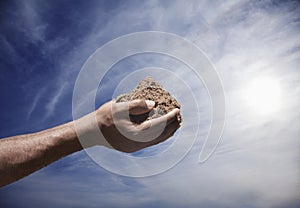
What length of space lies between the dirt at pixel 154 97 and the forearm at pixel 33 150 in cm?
103

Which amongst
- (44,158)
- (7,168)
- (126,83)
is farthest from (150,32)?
(7,168)

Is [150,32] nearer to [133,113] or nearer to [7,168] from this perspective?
[133,113]

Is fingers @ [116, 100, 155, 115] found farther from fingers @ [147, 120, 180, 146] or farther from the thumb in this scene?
fingers @ [147, 120, 180, 146]

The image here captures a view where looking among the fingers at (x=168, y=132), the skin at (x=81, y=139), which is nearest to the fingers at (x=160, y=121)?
the skin at (x=81, y=139)

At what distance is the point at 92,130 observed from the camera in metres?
3.29

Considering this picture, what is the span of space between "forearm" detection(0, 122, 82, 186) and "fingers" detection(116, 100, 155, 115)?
2.29 feet

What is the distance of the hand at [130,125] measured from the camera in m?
3.29

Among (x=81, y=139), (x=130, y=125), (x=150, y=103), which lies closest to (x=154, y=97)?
(x=150, y=103)

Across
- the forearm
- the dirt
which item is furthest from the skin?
the dirt

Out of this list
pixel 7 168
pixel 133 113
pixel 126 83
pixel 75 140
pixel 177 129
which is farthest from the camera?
pixel 126 83

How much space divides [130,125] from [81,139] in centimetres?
67

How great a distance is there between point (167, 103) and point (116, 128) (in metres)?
0.99

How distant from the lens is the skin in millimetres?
2789

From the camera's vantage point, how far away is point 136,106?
3.40m
